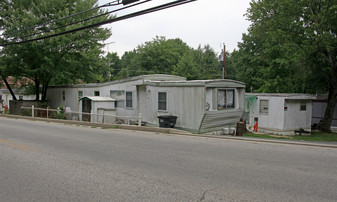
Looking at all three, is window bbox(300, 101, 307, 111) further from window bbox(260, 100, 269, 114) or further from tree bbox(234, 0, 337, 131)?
window bbox(260, 100, 269, 114)

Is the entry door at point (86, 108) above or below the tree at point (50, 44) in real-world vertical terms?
below

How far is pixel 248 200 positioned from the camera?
15.3ft

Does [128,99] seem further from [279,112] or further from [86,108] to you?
[279,112]

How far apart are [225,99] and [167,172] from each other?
9.08 metres

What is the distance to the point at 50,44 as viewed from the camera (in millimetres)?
21125

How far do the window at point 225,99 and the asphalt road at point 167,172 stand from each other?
4.62 m

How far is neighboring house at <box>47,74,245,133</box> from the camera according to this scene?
13367mm

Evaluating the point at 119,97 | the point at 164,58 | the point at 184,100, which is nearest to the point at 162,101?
the point at 184,100

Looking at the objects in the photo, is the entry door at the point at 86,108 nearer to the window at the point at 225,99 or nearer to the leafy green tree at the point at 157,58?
the window at the point at 225,99

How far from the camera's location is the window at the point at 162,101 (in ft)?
49.2

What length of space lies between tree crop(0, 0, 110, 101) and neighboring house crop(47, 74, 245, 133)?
5.69 m

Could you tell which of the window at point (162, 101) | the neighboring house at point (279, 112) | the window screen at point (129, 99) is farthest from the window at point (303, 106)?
the window screen at point (129, 99)

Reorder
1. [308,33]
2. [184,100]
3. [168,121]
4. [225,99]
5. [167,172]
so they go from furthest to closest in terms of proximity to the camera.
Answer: [308,33] < [225,99] < [184,100] < [168,121] < [167,172]

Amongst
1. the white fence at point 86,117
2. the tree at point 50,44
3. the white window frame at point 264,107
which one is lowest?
the white fence at point 86,117
